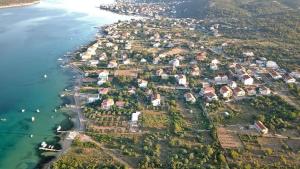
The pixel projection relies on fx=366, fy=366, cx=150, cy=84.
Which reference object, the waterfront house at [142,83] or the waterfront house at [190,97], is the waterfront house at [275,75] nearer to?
the waterfront house at [190,97]

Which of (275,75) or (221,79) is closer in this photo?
(221,79)

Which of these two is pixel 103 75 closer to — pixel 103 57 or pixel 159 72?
pixel 159 72

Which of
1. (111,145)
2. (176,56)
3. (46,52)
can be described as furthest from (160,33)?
(111,145)

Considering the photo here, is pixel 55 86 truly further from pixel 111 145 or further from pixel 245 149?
pixel 245 149

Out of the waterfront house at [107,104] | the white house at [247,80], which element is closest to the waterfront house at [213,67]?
the white house at [247,80]

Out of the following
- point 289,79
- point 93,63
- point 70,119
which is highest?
point 289,79

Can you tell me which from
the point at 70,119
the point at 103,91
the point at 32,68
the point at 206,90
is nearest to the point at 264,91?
the point at 206,90
